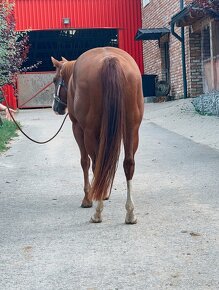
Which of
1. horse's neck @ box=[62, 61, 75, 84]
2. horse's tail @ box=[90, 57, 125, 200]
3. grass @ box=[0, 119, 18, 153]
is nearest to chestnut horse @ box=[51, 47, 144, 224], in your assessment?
horse's tail @ box=[90, 57, 125, 200]

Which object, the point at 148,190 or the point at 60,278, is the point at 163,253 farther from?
the point at 148,190

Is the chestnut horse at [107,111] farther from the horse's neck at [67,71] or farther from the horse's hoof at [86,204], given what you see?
the horse's neck at [67,71]

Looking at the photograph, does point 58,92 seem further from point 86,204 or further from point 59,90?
point 86,204

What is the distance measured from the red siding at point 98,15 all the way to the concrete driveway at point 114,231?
68.3ft

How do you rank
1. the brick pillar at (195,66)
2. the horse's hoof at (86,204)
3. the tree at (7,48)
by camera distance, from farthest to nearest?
the brick pillar at (195,66) < the tree at (7,48) < the horse's hoof at (86,204)

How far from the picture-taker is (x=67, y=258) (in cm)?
446

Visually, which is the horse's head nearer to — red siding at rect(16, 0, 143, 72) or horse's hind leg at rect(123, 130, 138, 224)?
horse's hind leg at rect(123, 130, 138, 224)

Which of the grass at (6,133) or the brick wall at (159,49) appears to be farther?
the brick wall at (159,49)

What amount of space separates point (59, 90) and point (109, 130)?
76.4 inches

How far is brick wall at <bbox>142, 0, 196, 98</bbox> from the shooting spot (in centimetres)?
2306

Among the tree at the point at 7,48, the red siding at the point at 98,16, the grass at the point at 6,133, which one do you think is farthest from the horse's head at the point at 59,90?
the red siding at the point at 98,16

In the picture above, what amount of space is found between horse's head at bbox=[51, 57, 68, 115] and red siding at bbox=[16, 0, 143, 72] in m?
23.0

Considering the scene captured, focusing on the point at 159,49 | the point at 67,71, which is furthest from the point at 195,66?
the point at 67,71

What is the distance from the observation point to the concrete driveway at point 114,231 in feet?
13.0
